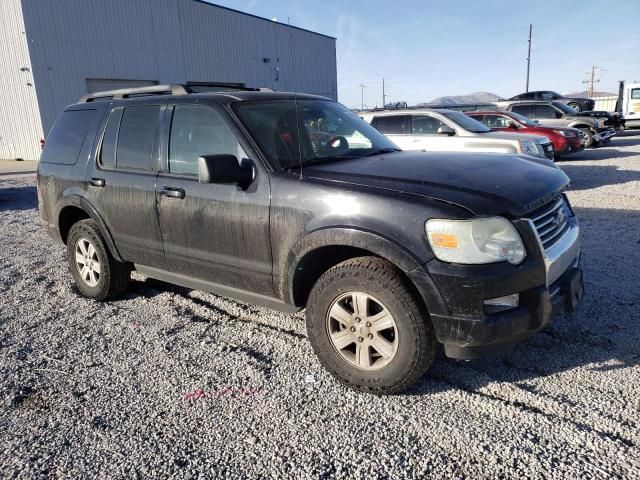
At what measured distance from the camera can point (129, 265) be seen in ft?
15.2

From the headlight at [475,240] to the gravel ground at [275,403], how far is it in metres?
0.89

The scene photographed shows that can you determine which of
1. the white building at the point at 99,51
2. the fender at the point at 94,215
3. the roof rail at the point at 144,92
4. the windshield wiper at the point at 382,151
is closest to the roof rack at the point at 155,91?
the roof rail at the point at 144,92

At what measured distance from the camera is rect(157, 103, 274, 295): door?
11.1ft

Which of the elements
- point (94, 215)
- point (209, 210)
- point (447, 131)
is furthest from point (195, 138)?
point (447, 131)

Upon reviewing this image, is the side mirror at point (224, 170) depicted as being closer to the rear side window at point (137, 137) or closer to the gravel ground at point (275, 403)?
the rear side window at point (137, 137)

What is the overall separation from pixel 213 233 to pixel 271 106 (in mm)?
1094

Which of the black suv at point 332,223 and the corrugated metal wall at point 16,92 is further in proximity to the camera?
the corrugated metal wall at point 16,92

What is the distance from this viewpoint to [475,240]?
2.63 meters

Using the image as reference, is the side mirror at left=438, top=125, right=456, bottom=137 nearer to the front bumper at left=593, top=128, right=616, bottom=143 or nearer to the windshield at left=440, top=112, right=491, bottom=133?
the windshield at left=440, top=112, right=491, bottom=133

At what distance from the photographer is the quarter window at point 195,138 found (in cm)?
357

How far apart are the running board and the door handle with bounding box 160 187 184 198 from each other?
2.19 ft

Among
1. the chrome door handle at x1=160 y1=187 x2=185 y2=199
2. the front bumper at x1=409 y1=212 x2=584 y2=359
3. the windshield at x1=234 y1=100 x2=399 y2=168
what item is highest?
the windshield at x1=234 y1=100 x2=399 y2=168

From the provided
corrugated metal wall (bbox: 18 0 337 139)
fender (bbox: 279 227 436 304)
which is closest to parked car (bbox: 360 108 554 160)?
fender (bbox: 279 227 436 304)

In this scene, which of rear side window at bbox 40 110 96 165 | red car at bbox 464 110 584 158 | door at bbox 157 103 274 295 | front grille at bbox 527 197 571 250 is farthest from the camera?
red car at bbox 464 110 584 158
